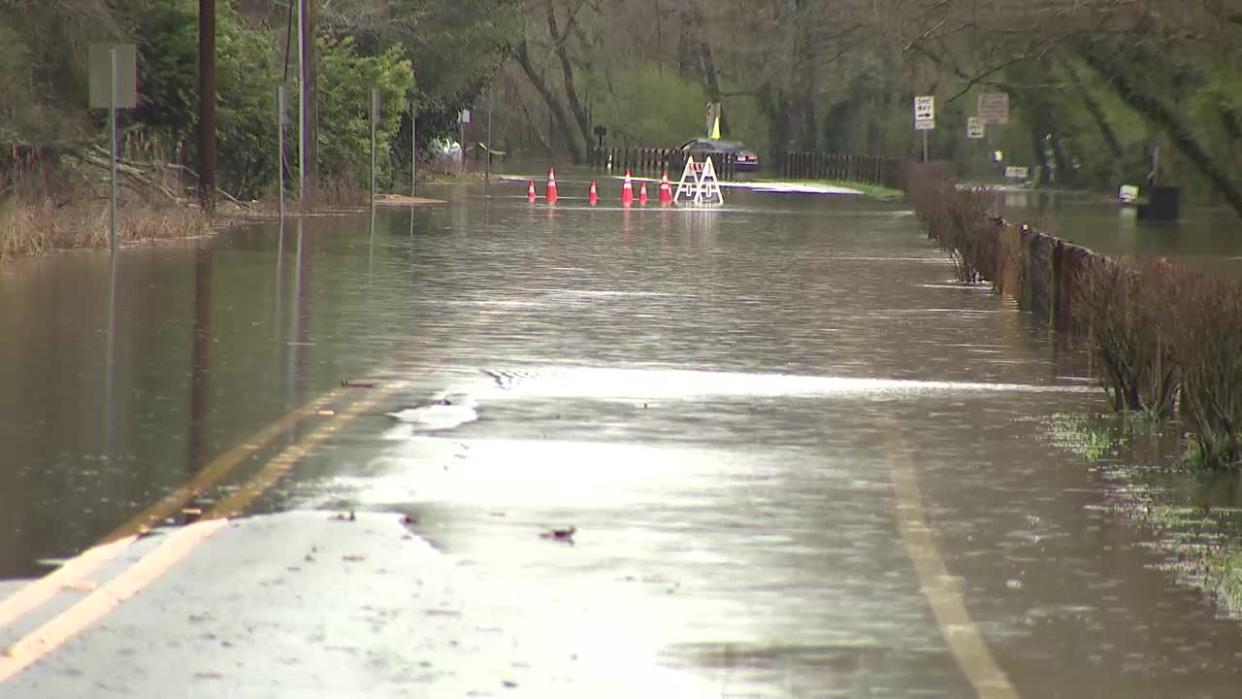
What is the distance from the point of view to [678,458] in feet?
42.9

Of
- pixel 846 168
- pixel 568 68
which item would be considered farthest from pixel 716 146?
pixel 846 168

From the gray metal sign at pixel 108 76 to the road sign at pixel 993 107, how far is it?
42981mm

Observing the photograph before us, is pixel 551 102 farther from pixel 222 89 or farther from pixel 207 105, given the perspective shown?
pixel 207 105

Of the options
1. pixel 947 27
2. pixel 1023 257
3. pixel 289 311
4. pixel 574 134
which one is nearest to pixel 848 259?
pixel 947 27

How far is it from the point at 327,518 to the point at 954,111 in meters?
82.1

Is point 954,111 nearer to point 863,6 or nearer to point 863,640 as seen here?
point 863,6

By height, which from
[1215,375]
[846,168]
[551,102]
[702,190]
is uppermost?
[551,102]

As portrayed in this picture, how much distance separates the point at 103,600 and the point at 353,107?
4854 cm

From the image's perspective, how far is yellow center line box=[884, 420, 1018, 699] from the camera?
781 cm

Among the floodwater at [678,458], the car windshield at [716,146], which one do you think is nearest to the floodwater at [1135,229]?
the floodwater at [678,458]

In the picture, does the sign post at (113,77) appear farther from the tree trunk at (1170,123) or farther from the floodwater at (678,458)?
the tree trunk at (1170,123)

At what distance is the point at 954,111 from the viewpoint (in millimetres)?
91188

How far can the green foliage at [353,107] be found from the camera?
2167 inches

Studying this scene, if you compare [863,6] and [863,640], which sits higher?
[863,6]
